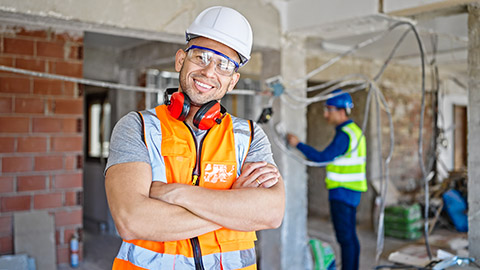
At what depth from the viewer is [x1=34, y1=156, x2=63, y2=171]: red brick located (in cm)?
365

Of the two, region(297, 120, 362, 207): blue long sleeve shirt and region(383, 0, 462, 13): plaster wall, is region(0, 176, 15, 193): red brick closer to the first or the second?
region(297, 120, 362, 207): blue long sleeve shirt

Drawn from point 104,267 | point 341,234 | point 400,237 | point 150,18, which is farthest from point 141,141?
point 400,237

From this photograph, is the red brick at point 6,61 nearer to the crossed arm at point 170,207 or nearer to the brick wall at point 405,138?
the crossed arm at point 170,207

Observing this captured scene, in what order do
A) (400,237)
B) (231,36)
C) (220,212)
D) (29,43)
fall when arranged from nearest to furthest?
1. (220,212)
2. (231,36)
3. (29,43)
4. (400,237)

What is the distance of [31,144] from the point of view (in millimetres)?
3602

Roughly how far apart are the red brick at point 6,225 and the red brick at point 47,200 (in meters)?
0.21

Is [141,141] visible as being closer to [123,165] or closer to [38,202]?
[123,165]

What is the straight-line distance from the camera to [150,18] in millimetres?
2852

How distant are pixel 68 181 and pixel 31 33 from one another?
1.31 metres

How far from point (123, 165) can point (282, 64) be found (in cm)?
240

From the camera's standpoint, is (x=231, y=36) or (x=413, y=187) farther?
(x=413, y=187)

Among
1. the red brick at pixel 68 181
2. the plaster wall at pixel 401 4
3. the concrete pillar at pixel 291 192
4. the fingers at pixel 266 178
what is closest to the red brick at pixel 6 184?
the red brick at pixel 68 181

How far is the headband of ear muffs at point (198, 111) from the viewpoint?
1507 mm

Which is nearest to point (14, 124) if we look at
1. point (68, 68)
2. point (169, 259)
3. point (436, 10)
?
point (68, 68)
